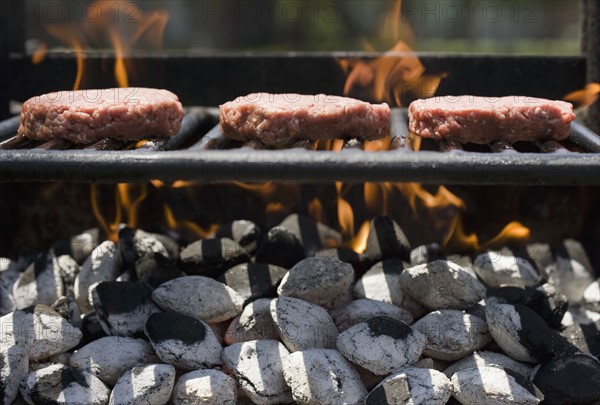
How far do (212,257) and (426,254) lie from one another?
1025 millimetres

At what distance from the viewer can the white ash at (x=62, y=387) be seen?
2471 millimetres

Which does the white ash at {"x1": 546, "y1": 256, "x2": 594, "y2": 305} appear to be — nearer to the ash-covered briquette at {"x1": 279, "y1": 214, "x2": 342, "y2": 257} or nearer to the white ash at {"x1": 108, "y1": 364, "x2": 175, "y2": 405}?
the ash-covered briquette at {"x1": 279, "y1": 214, "x2": 342, "y2": 257}

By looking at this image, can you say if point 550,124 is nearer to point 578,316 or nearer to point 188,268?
point 578,316

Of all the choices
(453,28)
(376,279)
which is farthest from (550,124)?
(453,28)

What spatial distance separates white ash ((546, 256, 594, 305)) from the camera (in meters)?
3.39

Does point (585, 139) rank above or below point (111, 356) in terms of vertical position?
above

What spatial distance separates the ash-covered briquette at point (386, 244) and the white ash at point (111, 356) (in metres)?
1.10

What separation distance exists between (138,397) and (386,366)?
85 centimetres

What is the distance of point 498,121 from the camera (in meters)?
2.58

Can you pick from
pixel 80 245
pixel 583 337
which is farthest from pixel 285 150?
pixel 80 245

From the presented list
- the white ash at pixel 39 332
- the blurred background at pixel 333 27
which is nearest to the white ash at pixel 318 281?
the white ash at pixel 39 332

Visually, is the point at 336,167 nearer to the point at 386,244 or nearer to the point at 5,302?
the point at 386,244

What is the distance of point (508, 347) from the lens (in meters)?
2.69

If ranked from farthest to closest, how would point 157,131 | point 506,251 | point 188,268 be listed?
1. point 506,251
2. point 188,268
3. point 157,131
